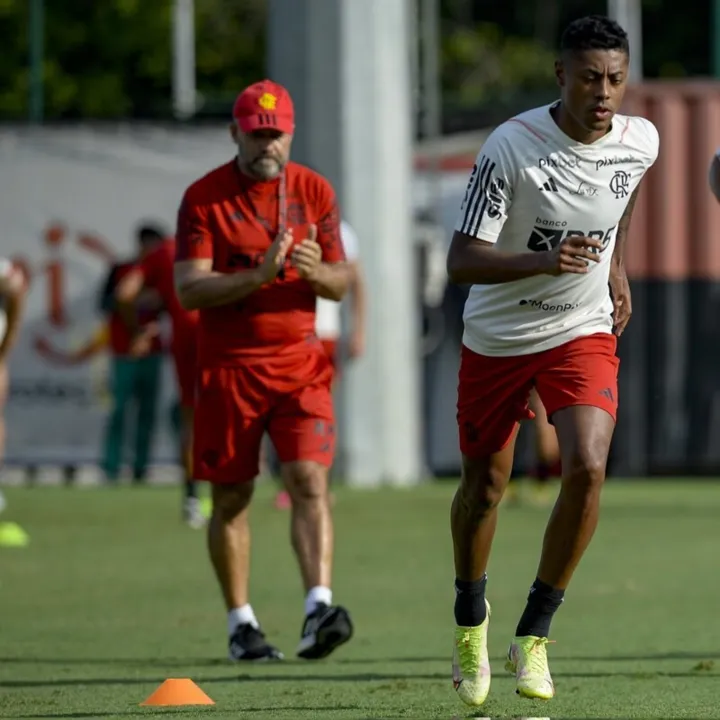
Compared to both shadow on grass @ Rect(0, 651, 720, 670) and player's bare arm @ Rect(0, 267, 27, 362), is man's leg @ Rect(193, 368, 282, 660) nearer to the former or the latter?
shadow on grass @ Rect(0, 651, 720, 670)

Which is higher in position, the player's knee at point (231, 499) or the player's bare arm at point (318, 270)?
the player's bare arm at point (318, 270)

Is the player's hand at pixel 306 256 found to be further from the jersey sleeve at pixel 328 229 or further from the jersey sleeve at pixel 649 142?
the jersey sleeve at pixel 649 142

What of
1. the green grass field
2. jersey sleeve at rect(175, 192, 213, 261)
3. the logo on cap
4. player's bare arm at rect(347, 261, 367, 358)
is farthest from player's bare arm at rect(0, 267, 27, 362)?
the logo on cap

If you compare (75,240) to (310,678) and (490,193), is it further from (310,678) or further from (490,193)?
(490,193)

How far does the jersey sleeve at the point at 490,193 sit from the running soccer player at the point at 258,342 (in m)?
1.75

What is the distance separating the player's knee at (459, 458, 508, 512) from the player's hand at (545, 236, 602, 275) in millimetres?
878

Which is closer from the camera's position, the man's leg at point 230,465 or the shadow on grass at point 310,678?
the shadow on grass at point 310,678

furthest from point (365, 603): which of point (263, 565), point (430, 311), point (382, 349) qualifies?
point (430, 311)

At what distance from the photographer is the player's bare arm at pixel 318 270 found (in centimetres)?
840

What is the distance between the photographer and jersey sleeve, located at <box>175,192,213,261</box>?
8.52 m

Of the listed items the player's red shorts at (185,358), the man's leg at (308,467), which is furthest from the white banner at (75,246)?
the man's leg at (308,467)

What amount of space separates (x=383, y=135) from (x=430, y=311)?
293 centimetres

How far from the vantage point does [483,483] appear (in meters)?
7.07

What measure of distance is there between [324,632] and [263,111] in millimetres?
2135
